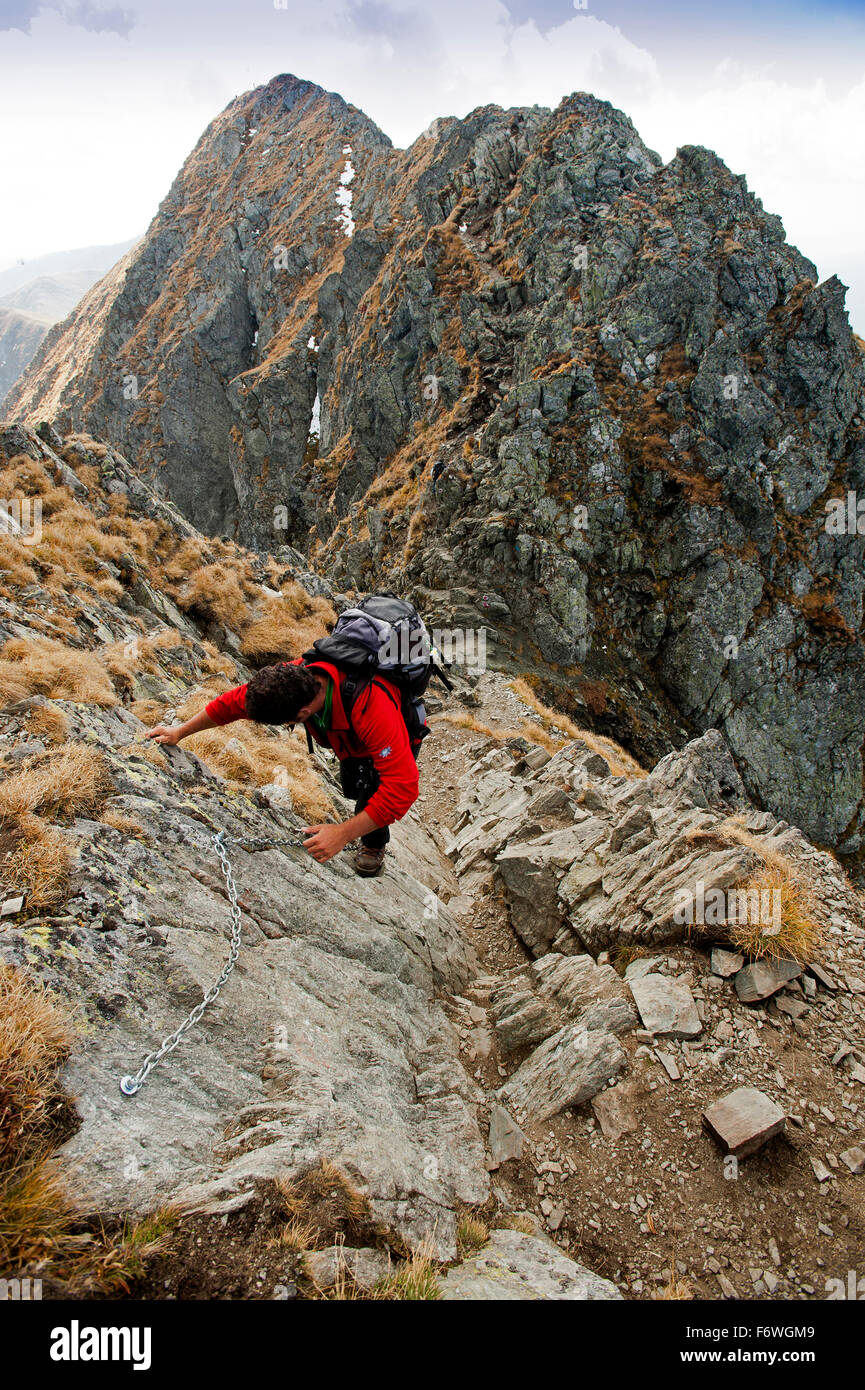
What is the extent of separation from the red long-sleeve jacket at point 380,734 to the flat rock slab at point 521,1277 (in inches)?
120

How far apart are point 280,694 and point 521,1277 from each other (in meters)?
4.50

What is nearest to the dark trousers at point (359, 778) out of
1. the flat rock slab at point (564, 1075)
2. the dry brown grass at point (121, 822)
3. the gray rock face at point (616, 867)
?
the dry brown grass at point (121, 822)

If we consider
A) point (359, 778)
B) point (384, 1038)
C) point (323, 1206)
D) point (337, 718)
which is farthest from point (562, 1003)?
point (337, 718)

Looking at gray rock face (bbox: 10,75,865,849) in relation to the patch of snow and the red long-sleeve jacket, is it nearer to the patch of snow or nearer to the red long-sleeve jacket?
the patch of snow

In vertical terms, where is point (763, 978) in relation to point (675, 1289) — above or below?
above

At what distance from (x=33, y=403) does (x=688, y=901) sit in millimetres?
138861

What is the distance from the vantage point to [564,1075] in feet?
20.6

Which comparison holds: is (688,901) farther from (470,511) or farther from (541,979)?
(470,511)

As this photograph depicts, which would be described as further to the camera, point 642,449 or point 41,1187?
point 642,449

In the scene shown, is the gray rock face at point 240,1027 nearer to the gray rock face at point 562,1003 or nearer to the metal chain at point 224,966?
the metal chain at point 224,966

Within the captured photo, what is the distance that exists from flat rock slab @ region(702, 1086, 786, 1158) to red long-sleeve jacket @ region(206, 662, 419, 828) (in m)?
4.33

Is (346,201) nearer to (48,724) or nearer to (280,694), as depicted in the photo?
(48,724)

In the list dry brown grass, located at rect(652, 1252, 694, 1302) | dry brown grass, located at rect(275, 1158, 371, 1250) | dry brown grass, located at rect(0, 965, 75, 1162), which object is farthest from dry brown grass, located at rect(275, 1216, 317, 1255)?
dry brown grass, located at rect(652, 1252, 694, 1302)

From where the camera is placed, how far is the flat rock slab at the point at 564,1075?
6031 millimetres
